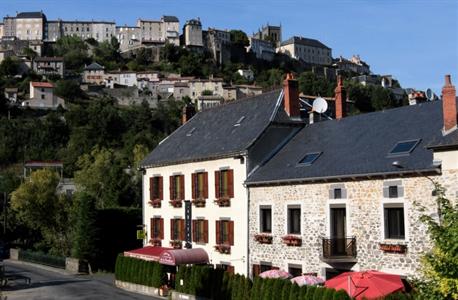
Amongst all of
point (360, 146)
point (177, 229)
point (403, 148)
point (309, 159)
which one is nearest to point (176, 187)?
point (177, 229)

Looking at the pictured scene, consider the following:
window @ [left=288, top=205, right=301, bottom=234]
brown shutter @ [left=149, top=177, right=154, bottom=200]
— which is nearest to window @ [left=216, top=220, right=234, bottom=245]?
window @ [left=288, top=205, right=301, bottom=234]

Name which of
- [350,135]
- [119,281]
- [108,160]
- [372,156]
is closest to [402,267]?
[372,156]

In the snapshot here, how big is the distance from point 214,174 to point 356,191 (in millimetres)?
9832

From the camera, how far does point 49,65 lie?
17862 cm

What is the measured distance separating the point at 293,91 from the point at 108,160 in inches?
1581

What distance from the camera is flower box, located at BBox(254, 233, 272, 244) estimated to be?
27.9 metres

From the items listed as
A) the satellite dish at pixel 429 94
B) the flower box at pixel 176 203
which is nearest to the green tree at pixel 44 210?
the flower box at pixel 176 203

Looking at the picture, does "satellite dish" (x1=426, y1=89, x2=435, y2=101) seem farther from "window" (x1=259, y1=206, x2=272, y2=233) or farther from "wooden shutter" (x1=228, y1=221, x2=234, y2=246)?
"wooden shutter" (x1=228, y1=221, x2=234, y2=246)

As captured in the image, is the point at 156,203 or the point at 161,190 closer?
the point at 161,190

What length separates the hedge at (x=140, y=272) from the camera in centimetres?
3203

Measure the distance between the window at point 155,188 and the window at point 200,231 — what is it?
4172 millimetres

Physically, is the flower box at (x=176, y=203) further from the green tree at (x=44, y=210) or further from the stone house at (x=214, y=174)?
the green tree at (x=44, y=210)

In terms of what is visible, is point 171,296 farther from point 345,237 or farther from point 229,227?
point 345,237

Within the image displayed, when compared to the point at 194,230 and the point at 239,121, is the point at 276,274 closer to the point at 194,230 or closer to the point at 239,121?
the point at 194,230
